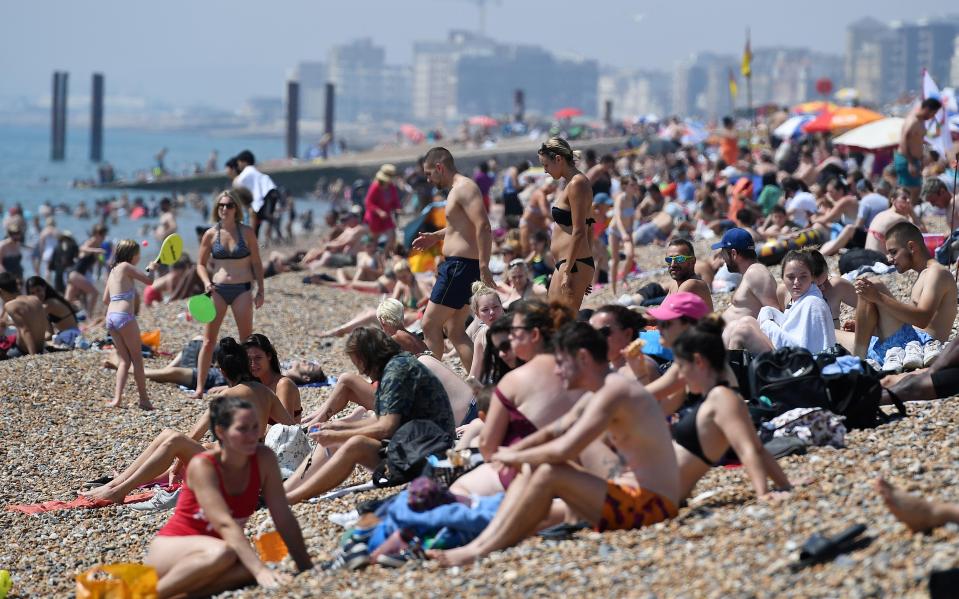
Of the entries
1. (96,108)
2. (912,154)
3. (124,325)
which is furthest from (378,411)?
(96,108)

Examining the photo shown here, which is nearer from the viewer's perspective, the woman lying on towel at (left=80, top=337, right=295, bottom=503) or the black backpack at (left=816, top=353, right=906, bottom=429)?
the black backpack at (left=816, top=353, right=906, bottom=429)

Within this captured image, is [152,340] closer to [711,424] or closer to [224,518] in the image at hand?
[224,518]

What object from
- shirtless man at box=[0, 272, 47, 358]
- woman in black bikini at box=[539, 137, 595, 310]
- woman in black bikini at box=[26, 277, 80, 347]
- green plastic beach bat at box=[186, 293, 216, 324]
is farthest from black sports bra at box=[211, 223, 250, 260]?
woman in black bikini at box=[26, 277, 80, 347]

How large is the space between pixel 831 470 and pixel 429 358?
218 cm

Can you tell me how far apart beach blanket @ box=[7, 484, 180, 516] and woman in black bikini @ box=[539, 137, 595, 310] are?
251 cm

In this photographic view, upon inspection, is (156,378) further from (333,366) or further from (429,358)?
(429,358)

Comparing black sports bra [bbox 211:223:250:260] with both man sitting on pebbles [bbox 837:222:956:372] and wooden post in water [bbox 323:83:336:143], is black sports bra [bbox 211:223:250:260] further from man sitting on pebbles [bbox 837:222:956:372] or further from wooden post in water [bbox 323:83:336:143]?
wooden post in water [bbox 323:83:336:143]

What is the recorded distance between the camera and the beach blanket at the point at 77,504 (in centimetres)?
665

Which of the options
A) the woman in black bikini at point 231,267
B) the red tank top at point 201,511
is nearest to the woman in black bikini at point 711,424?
the red tank top at point 201,511

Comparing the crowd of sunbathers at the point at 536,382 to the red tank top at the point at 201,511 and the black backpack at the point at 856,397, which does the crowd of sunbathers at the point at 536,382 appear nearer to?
the red tank top at the point at 201,511

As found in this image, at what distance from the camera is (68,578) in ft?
19.0

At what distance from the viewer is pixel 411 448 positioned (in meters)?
5.69

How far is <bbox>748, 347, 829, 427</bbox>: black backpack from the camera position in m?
5.69

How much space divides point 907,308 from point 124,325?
523 cm
